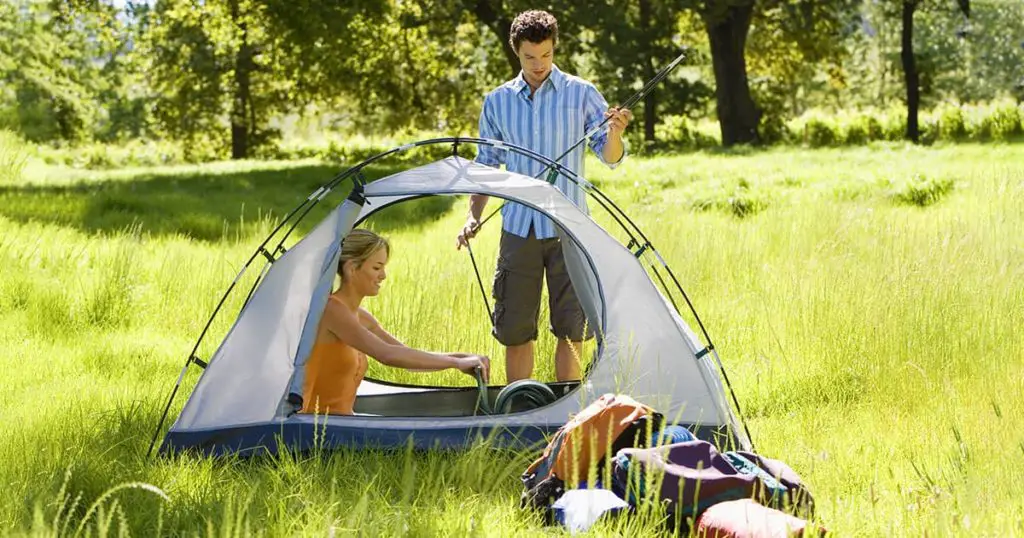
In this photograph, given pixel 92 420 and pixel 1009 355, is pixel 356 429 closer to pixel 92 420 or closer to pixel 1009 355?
pixel 92 420

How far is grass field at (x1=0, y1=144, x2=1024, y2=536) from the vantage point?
3287 mm

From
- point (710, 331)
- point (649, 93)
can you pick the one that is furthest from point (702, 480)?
point (649, 93)

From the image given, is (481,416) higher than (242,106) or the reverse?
the reverse

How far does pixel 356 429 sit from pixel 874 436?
1.90 metres

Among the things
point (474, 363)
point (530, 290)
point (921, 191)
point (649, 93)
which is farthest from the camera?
point (649, 93)

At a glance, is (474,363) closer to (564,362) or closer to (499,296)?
(499,296)

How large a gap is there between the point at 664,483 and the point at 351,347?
5.25 ft

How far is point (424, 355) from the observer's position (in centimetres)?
421

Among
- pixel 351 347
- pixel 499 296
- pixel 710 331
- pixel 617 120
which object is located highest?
pixel 617 120

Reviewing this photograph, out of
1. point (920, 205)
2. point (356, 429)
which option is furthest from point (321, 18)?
point (356, 429)

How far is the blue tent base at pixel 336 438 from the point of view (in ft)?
13.5

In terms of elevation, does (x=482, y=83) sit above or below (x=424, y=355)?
above

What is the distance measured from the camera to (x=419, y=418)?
4.23 m

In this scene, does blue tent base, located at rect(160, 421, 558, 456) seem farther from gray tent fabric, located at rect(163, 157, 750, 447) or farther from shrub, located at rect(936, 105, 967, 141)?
shrub, located at rect(936, 105, 967, 141)
